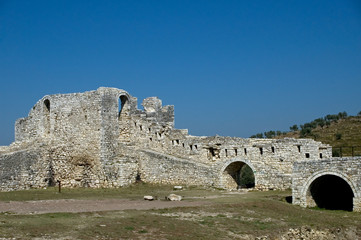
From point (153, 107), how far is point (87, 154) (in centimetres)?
691

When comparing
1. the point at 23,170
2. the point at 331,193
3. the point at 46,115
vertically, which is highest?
the point at 46,115

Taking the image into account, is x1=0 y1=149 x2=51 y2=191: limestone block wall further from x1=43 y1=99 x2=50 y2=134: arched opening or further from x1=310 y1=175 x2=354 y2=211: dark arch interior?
x1=310 y1=175 x2=354 y2=211: dark arch interior

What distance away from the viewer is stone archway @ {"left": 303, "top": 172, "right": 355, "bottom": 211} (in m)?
25.1

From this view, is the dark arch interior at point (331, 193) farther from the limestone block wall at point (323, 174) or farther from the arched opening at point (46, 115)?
the arched opening at point (46, 115)

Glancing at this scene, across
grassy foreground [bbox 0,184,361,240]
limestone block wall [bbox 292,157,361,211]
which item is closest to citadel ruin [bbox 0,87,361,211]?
limestone block wall [bbox 292,157,361,211]

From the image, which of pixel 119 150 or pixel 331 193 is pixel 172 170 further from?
pixel 331 193

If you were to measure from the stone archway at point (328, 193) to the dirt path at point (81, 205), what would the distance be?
6.32 metres

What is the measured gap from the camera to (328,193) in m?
27.4

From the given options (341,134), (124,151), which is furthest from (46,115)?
(341,134)

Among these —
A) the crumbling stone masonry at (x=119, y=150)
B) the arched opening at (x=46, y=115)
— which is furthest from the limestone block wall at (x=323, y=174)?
the arched opening at (x=46, y=115)

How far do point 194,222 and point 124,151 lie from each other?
17776 millimetres

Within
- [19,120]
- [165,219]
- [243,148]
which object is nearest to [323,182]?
[243,148]

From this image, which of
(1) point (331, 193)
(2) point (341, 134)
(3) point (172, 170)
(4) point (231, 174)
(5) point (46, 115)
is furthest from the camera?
(2) point (341, 134)

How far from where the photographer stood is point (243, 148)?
104 ft
